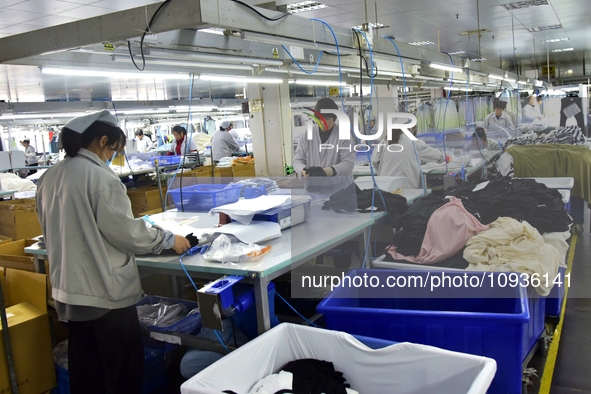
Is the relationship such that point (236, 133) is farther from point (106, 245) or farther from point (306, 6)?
point (106, 245)

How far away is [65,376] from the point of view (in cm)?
266

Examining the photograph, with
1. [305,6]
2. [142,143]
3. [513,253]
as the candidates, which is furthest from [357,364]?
[142,143]

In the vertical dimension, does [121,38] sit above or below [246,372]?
above

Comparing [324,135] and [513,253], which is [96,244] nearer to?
[513,253]

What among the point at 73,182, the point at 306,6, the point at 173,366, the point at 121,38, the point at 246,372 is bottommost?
the point at 173,366

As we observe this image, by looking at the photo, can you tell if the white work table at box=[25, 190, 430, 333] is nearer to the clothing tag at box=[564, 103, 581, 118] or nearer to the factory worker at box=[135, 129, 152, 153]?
the clothing tag at box=[564, 103, 581, 118]

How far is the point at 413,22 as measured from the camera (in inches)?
291

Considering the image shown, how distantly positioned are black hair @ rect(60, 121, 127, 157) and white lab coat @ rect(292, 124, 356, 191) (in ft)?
6.53

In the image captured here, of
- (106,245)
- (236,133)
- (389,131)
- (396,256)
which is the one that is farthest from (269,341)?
(236,133)

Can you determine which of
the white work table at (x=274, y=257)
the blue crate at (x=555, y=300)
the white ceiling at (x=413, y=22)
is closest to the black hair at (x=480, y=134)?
the white ceiling at (x=413, y=22)

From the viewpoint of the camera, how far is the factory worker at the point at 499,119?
751cm

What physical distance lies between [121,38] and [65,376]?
180 cm

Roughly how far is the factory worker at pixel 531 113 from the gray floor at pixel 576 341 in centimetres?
490

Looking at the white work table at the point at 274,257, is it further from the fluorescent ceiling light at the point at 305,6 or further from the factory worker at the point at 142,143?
→ the factory worker at the point at 142,143
